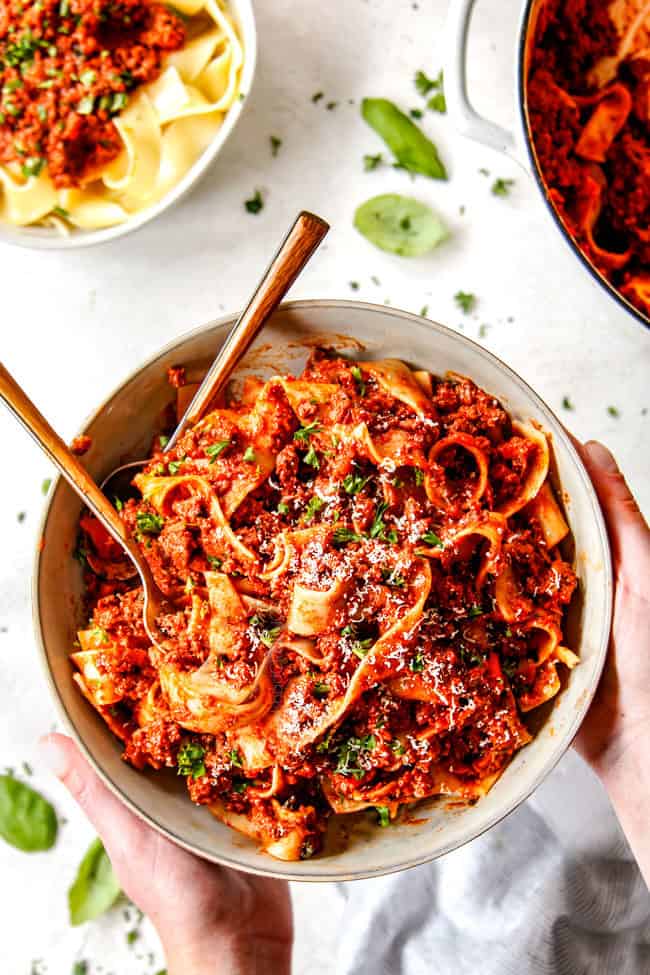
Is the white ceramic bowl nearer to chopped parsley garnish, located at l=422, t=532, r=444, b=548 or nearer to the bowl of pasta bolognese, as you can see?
the bowl of pasta bolognese

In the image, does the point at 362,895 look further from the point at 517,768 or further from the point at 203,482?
the point at 203,482

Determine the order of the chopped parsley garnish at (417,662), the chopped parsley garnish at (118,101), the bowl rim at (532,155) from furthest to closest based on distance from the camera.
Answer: the chopped parsley garnish at (118,101), the bowl rim at (532,155), the chopped parsley garnish at (417,662)

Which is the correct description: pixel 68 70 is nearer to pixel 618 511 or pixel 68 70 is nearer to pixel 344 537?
pixel 344 537

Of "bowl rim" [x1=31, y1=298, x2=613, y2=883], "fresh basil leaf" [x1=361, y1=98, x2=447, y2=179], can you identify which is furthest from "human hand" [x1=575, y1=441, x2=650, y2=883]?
"fresh basil leaf" [x1=361, y1=98, x2=447, y2=179]

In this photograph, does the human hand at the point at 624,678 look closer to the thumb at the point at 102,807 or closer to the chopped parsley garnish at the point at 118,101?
the thumb at the point at 102,807

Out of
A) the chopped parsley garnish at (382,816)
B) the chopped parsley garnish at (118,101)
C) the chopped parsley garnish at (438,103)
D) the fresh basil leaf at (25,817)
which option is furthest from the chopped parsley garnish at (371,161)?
the fresh basil leaf at (25,817)

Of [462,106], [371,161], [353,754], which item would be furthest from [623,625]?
[371,161]
